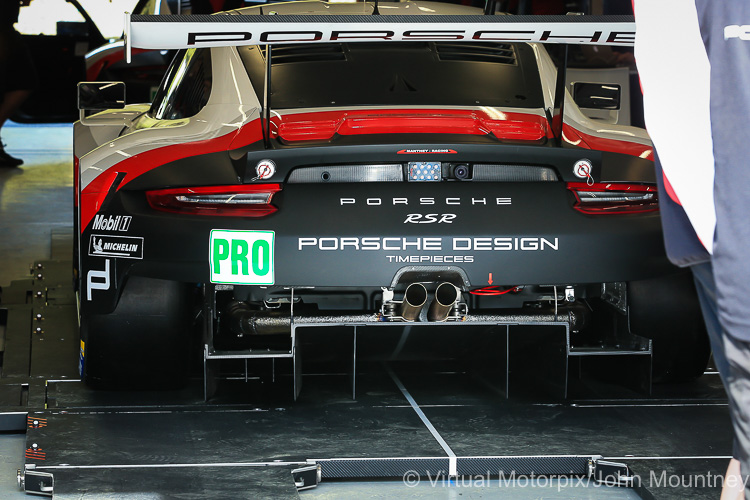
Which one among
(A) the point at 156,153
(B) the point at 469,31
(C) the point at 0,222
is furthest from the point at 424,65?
(C) the point at 0,222

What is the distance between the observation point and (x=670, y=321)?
Result: 3641 mm

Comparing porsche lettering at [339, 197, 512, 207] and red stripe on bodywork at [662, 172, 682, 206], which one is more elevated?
porsche lettering at [339, 197, 512, 207]

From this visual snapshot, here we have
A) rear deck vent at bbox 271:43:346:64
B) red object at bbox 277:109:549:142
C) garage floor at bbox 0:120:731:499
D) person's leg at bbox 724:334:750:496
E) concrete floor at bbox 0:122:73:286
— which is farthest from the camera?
concrete floor at bbox 0:122:73:286

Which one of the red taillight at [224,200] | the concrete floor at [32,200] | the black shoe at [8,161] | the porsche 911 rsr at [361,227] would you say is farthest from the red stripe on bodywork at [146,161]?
the black shoe at [8,161]

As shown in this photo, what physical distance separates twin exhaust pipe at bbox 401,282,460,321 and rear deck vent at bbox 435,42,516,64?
45.4 inches

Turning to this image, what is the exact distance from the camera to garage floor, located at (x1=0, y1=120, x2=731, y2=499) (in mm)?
2852

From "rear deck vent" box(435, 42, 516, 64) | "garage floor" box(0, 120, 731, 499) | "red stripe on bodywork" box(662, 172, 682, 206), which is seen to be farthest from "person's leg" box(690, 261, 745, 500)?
"rear deck vent" box(435, 42, 516, 64)

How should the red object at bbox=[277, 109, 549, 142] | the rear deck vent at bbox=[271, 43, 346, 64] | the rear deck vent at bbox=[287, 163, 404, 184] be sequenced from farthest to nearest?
the rear deck vent at bbox=[271, 43, 346, 64], the red object at bbox=[277, 109, 549, 142], the rear deck vent at bbox=[287, 163, 404, 184]

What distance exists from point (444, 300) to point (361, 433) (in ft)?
1.60

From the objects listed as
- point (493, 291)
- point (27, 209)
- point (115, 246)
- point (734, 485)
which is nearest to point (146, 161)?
point (115, 246)

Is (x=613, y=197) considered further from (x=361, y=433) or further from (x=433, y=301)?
(x=361, y=433)

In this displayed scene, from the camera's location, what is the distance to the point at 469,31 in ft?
10.2

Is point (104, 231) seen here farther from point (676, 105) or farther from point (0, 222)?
point (0, 222)

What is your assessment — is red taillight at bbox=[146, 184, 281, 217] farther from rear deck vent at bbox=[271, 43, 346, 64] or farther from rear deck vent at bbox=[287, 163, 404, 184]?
rear deck vent at bbox=[271, 43, 346, 64]
